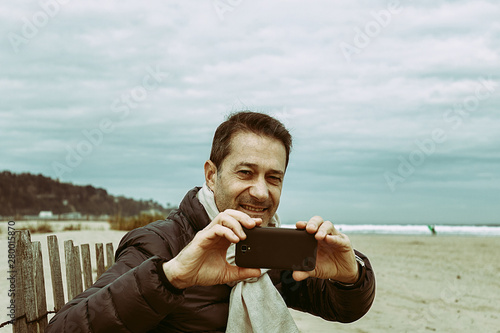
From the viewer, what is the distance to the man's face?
→ 287 centimetres

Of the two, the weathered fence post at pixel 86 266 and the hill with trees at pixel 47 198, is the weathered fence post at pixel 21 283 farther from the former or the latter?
the hill with trees at pixel 47 198

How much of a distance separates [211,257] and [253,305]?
0.80 m

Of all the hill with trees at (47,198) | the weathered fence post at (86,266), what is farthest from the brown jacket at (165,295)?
the hill with trees at (47,198)

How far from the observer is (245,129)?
304 cm

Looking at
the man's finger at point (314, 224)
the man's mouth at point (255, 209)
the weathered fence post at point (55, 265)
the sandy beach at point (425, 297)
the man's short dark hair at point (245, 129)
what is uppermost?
the man's short dark hair at point (245, 129)

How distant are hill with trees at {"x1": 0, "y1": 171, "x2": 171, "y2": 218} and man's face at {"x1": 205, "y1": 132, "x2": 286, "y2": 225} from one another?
88.5 feet

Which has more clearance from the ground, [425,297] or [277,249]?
[277,249]

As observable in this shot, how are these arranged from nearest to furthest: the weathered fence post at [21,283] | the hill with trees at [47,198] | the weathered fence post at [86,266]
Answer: the weathered fence post at [21,283] → the weathered fence post at [86,266] → the hill with trees at [47,198]

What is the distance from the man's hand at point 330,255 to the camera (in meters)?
2.25

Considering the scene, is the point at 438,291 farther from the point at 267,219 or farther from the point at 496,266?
the point at 267,219

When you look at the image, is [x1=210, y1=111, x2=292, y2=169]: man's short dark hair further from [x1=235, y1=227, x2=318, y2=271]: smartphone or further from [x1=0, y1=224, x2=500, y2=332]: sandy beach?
[x1=0, y1=224, x2=500, y2=332]: sandy beach

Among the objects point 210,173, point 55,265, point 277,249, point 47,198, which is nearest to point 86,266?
point 55,265

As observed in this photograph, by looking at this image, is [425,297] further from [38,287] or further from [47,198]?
[47,198]

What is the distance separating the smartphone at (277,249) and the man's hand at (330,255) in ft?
0.13
